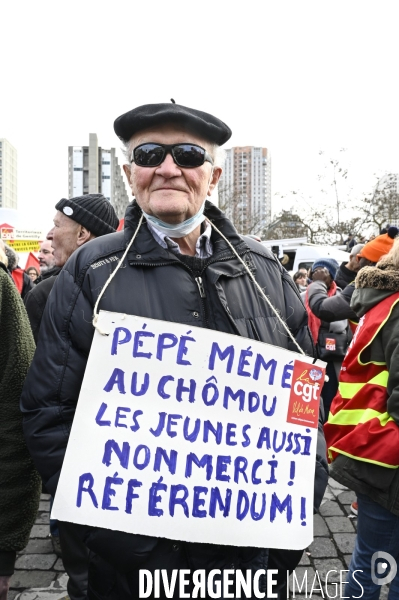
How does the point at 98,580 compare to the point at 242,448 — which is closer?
the point at 242,448

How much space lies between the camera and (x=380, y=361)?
2199mm

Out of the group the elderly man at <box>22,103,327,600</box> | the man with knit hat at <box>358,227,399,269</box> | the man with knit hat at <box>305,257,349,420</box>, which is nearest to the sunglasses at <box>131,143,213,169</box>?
the elderly man at <box>22,103,327,600</box>

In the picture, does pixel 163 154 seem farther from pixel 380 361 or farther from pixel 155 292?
pixel 380 361

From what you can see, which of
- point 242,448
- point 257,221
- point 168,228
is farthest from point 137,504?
point 257,221

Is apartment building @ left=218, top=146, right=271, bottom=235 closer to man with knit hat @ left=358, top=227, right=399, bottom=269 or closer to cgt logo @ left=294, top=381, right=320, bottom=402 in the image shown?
man with knit hat @ left=358, top=227, right=399, bottom=269

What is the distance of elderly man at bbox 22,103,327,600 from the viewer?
1.58m

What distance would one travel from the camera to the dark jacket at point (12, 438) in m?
1.86

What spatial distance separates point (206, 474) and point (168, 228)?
0.81 m

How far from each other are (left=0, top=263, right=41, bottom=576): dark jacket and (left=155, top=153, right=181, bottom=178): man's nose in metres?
0.72

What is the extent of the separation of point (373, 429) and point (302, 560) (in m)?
1.62

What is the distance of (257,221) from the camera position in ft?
140

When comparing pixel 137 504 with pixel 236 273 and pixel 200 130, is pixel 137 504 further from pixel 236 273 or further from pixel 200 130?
pixel 200 130

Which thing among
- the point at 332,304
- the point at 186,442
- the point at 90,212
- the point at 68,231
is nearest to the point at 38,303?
the point at 68,231

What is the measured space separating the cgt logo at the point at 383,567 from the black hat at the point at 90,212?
2.57 meters
